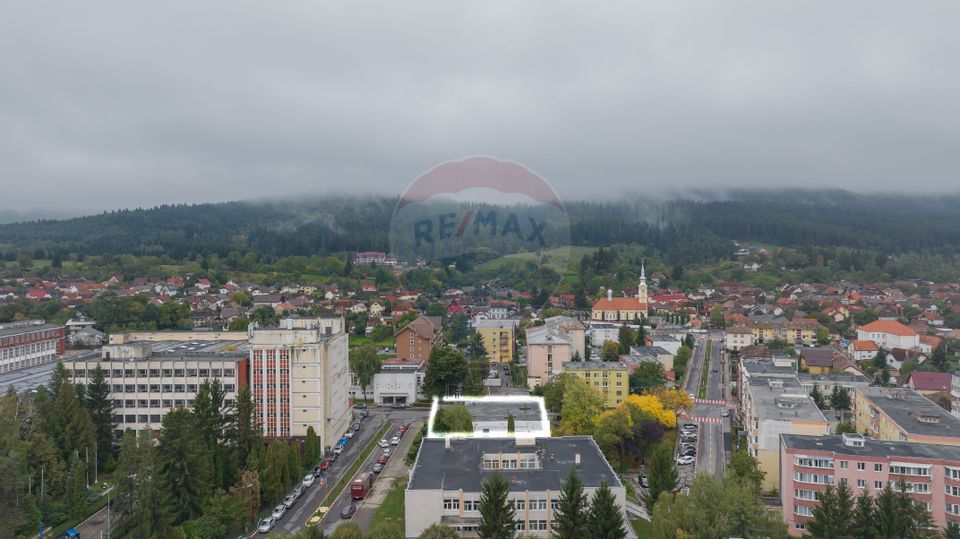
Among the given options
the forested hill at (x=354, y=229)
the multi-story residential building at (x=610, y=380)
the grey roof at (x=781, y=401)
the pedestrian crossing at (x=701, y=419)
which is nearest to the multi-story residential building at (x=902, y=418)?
the grey roof at (x=781, y=401)

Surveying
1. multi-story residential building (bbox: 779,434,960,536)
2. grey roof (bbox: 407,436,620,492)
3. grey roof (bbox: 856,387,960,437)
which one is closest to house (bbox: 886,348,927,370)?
grey roof (bbox: 856,387,960,437)

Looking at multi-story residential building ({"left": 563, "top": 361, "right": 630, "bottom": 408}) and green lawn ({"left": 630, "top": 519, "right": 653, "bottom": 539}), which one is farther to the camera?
multi-story residential building ({"left": 563, "top": 361, "right": 630, "bottom": 408})

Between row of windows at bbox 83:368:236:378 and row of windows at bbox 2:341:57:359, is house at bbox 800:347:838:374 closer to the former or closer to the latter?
row of windows at bbox 83:368:236:378

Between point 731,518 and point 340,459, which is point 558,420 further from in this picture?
point 731,518

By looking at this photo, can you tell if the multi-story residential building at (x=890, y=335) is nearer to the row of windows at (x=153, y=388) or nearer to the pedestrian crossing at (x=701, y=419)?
the pedestrian crossing at (x=701, y=419)

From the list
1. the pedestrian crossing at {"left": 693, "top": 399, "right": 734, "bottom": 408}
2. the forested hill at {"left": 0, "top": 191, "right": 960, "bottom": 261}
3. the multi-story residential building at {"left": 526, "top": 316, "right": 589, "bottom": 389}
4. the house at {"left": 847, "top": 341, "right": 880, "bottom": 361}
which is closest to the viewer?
the pedestrian crossing at {"left": 693, "top": 399, "right": 734, "bottom": 408}

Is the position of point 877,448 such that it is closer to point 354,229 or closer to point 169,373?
point 169,373

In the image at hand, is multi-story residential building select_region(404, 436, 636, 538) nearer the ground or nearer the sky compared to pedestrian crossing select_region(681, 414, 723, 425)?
nearer the sky

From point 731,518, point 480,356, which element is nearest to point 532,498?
point 731,518
